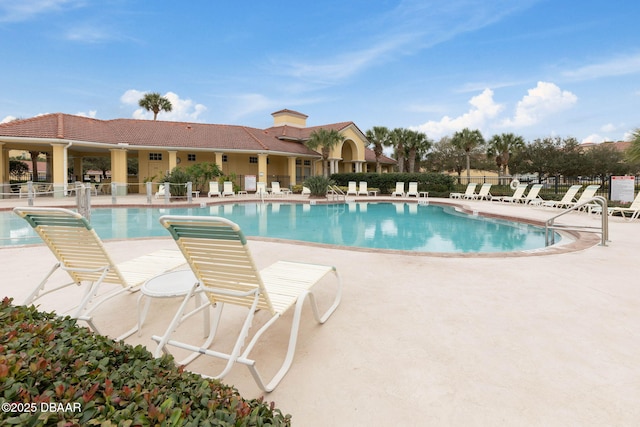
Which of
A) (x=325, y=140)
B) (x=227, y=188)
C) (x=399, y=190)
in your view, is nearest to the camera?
(x=227, y=188)

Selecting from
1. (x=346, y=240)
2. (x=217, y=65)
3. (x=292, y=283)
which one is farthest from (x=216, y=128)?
(x=292, y=283)

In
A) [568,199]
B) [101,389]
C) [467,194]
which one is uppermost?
[467,194]

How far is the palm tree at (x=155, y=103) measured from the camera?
43.7m

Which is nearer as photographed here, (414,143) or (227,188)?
(227,188)

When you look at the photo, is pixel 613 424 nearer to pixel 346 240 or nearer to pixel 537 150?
pixel 346 240

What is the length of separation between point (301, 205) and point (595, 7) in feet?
59.4

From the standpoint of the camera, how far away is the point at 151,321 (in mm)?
3666

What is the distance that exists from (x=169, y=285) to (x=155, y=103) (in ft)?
153

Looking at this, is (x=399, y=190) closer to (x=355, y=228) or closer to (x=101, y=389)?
(x=355, y=228)

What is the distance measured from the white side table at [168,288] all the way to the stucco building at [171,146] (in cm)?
2091

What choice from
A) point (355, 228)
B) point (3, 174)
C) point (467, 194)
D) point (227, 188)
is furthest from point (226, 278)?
point (3, 174)

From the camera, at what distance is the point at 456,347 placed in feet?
10.0

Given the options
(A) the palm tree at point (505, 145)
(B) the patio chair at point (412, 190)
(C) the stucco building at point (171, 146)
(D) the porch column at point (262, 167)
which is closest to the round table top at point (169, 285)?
(C) the stucco building at point (171, 146)

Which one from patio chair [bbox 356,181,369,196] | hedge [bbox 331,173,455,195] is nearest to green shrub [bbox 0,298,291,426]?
patio chair [bbox 356,181,369,196]
